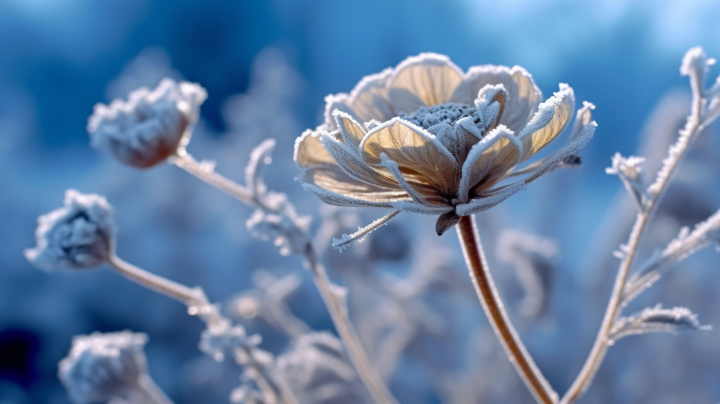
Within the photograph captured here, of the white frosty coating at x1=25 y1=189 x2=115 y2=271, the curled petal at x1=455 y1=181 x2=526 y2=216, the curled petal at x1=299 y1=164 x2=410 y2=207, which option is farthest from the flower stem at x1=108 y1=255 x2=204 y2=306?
the curled petal at x1=455 y1=181 x2=526 y2=216

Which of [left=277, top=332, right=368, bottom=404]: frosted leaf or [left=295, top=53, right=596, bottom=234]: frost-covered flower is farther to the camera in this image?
[left=277, top=332, right=368, bottom=404]: frosted leaf

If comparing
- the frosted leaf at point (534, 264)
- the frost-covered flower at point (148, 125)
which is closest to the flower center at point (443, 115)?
the frost-covered flower at point (148, 125)

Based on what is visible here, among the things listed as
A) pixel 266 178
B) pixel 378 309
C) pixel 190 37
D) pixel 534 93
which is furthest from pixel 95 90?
pixel 534 93

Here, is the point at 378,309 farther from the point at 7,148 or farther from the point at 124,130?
the point at 7,148

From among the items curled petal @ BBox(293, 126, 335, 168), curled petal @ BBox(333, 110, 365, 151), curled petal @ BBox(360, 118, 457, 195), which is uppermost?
curled petal @ BBox(293, 126, 335, 168)

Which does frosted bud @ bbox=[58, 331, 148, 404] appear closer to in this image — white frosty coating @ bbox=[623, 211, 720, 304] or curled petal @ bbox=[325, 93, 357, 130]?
curled petal @ bbox=[325, 93, 357, 130]

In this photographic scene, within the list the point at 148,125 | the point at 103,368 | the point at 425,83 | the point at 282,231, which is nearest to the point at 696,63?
the point at 425,83

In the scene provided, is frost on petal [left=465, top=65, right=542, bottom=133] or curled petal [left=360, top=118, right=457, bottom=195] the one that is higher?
frost on petal [left=465, top=65, right=542, bottom=133]
